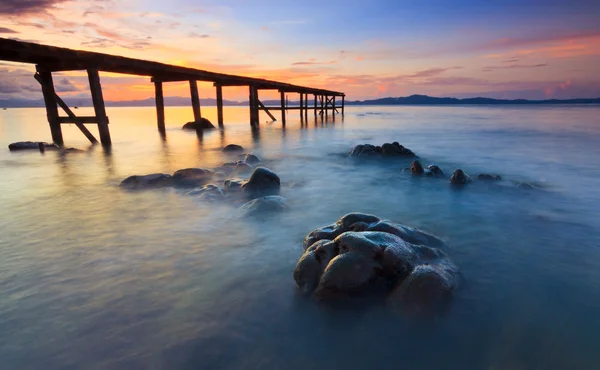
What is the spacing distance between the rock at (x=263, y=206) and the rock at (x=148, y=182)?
8.70 feet

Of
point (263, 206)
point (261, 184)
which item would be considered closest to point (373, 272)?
point (263, 206)

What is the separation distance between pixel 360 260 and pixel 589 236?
370 cm

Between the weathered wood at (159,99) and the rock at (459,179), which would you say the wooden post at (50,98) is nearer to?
the weathered wood at (159,99)

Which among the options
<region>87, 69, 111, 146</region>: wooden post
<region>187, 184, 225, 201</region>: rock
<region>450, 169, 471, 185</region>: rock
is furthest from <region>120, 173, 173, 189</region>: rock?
<region>87, 69, 111, 146</region>: wooden post

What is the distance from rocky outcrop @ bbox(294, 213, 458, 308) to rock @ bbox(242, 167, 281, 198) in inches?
131

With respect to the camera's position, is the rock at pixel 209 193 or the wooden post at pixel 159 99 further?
the wooden post at pixel 159 99

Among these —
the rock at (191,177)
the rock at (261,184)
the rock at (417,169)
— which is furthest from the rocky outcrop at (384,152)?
the rock at (191,177)

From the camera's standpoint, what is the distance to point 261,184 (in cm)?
674

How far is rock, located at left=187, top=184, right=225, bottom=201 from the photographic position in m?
6.07

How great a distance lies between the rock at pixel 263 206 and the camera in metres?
5.24

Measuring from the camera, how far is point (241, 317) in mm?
2646

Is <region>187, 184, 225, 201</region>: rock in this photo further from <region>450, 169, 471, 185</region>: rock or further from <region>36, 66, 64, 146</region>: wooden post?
<region>36, 66, 64, 146</region>: wooden post

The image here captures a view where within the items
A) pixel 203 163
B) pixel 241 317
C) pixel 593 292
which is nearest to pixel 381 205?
pixel 593 292

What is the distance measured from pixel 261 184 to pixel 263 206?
4.59 feet
